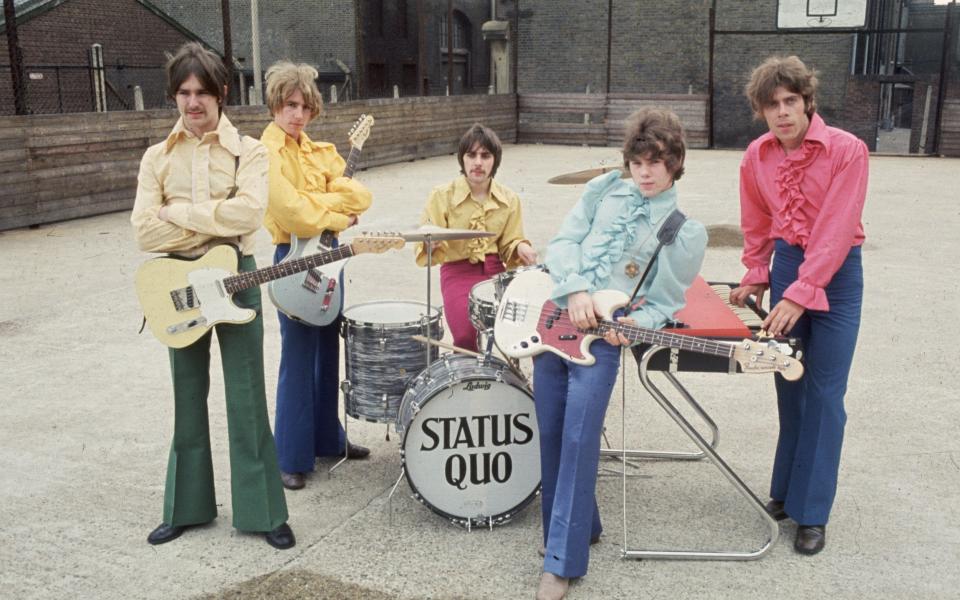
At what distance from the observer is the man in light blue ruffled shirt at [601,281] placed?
3.69m

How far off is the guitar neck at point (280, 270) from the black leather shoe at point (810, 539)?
7.45ft

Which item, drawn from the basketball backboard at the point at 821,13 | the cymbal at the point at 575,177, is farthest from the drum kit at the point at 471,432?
the basketball backboard at the point at 821,13

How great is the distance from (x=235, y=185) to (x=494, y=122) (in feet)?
70.9

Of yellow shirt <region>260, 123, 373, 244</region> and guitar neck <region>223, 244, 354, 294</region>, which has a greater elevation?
yellow shirt <region>260, 123, 373, 244</region>

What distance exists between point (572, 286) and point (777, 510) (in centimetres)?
166

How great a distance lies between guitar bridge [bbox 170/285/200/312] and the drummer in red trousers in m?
1.34

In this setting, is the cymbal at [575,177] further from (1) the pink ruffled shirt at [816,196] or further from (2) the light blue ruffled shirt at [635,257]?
(2) the light blue ruffled shirt at [635,257]

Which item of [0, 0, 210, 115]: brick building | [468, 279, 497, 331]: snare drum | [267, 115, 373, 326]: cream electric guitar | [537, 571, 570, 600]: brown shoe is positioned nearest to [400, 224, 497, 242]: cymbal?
[468, 279, 497, 331]: snare drum

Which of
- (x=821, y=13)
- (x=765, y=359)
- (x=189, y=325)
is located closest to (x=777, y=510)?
(x=765, y=359)

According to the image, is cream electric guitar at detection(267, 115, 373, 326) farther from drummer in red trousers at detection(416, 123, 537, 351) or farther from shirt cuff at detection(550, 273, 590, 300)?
shirt cuff at detection(550, 273, 590, 300)

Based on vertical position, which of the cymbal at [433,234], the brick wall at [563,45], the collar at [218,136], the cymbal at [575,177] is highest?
the brick wall at [563,45]

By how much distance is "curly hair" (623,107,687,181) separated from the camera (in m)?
3.66

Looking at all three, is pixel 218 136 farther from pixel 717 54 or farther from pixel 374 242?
pixel 717 54

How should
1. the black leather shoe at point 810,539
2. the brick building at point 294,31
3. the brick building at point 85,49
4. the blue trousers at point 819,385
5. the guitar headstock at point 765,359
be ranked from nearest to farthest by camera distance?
the guitar headstock at point 765,359
the blue trousers at point 819,385
the black leather shoe at point 810,539
the brick building at point 85,49
the brick building at point 294,31
